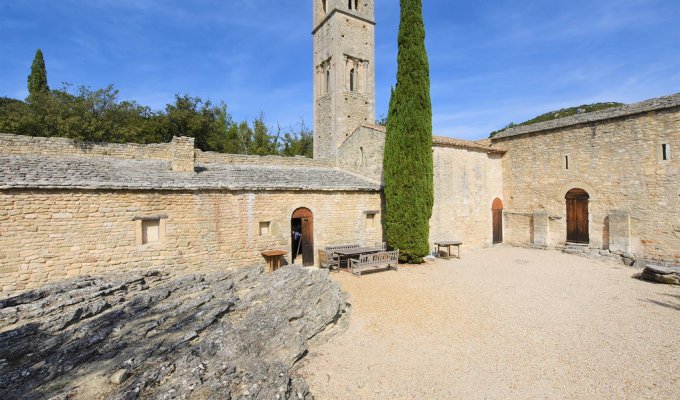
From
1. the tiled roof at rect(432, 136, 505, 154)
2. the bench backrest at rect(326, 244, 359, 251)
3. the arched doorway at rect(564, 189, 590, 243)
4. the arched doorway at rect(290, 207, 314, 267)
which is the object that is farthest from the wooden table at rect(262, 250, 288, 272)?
the arched doorway at rect(564, 189, 590, 243)

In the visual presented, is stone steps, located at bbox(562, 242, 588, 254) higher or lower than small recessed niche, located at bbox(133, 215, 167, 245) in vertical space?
lower

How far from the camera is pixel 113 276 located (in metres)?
9.15

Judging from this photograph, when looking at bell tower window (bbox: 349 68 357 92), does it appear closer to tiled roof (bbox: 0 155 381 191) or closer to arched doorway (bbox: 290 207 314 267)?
tiled roof (bbox: 0 155 381 191)

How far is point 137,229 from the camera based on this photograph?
31.5 ft

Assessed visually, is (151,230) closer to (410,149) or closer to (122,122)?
(410,149)

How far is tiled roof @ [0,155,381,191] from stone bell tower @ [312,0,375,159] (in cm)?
579

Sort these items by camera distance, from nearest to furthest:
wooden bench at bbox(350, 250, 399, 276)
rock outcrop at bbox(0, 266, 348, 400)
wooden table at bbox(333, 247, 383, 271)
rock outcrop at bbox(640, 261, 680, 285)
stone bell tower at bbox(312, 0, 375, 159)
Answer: rock outcrop at bbox(0, 266, 348, 400) < rock outcrop at bbox(640, 261, 680, 285) < wooden bench at bbox(350, 250, 399, 276) < wooden table at bbox(333, 247, 383, 271) < stone bell tower at bbox(312, 0, 375, 159)

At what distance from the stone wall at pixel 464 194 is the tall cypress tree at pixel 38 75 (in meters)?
32.2

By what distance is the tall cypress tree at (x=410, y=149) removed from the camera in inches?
508

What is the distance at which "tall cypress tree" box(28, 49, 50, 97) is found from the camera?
26438 millimetres

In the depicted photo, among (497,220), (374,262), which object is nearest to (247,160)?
(374,262)

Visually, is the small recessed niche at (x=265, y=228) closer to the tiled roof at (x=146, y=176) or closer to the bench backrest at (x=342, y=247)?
the tiled roof at (x=146, y=176)

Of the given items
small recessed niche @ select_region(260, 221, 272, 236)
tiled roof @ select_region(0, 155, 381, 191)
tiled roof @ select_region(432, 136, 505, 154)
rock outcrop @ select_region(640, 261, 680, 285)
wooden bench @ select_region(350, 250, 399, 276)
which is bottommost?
rock outcrop @ select_region(640, 261, 680, 285)

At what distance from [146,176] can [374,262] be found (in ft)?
26.4
